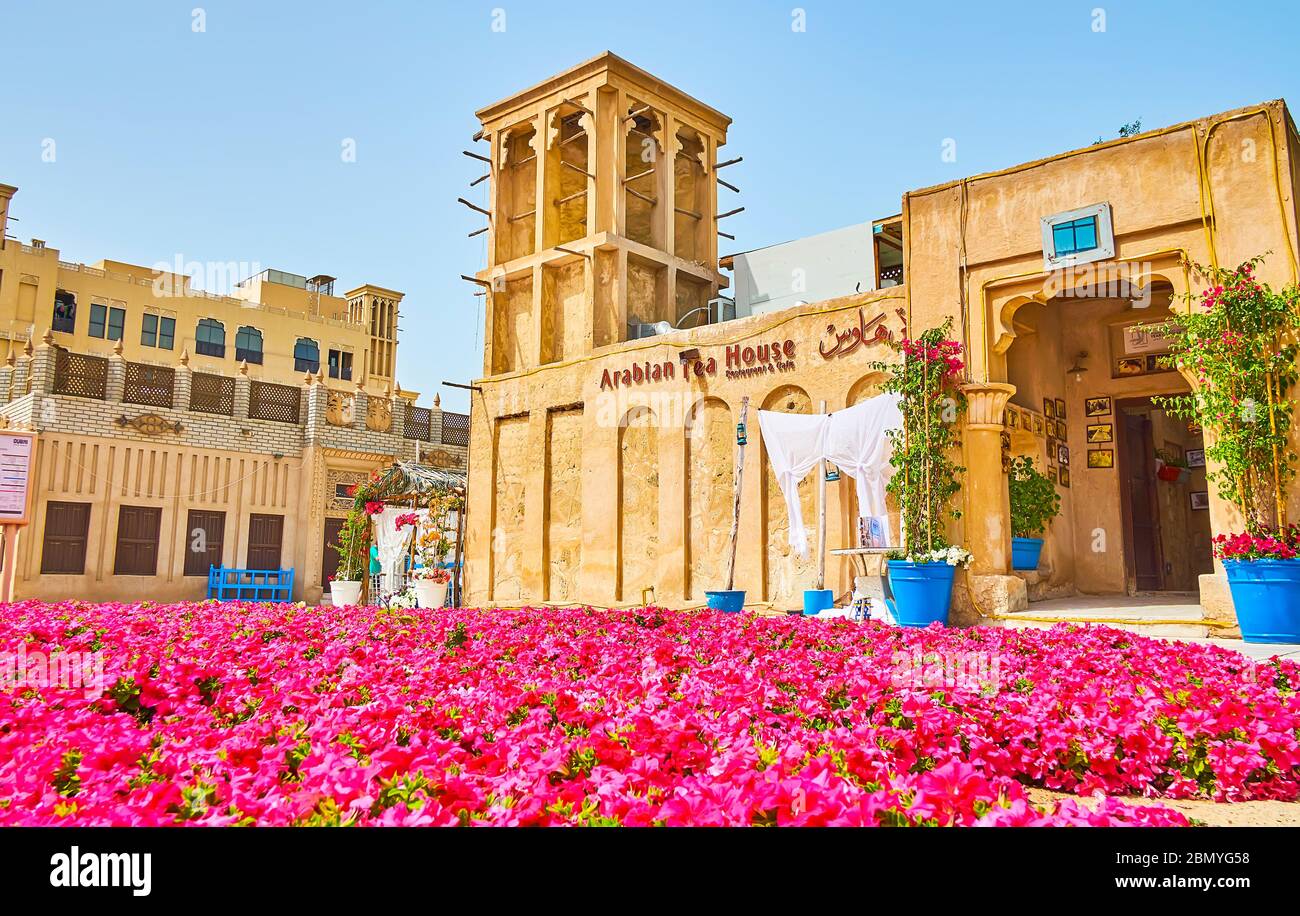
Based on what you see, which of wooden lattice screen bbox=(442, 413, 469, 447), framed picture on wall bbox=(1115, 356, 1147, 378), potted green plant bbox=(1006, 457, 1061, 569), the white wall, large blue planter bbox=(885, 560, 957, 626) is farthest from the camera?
wooden lattice screen bbox=(442, 413, 469, 447)

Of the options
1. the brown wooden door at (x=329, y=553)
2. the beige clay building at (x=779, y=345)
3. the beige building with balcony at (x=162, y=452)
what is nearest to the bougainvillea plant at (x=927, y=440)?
the beige clay building at (x=779, y=345)

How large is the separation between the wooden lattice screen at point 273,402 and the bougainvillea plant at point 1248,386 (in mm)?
25000

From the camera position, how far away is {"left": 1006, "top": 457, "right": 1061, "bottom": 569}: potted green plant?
13.5 meters

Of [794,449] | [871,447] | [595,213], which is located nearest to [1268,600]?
[871,447]

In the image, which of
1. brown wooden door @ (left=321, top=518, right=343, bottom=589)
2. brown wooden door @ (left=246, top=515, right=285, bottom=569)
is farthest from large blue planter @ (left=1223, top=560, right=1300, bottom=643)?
brown wooden door @ (left=246, top=515, right=285, bottom=569)

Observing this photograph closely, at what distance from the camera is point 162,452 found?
86.9 feet

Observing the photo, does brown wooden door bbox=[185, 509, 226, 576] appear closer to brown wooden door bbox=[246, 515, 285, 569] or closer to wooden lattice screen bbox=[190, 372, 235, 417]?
brown wooden door bbox=[246, 515, 285, 569]

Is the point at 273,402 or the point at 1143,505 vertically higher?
the point at 273,402

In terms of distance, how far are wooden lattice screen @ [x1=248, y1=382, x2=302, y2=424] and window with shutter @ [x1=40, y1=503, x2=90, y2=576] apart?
5.28 metres

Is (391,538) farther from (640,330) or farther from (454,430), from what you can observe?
(454,430)

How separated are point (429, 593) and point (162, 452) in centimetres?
1181

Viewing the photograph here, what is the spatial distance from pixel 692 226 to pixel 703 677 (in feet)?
58.1

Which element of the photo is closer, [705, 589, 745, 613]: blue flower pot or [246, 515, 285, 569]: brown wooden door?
[705, 589, 745, 613]: blue flower pot
